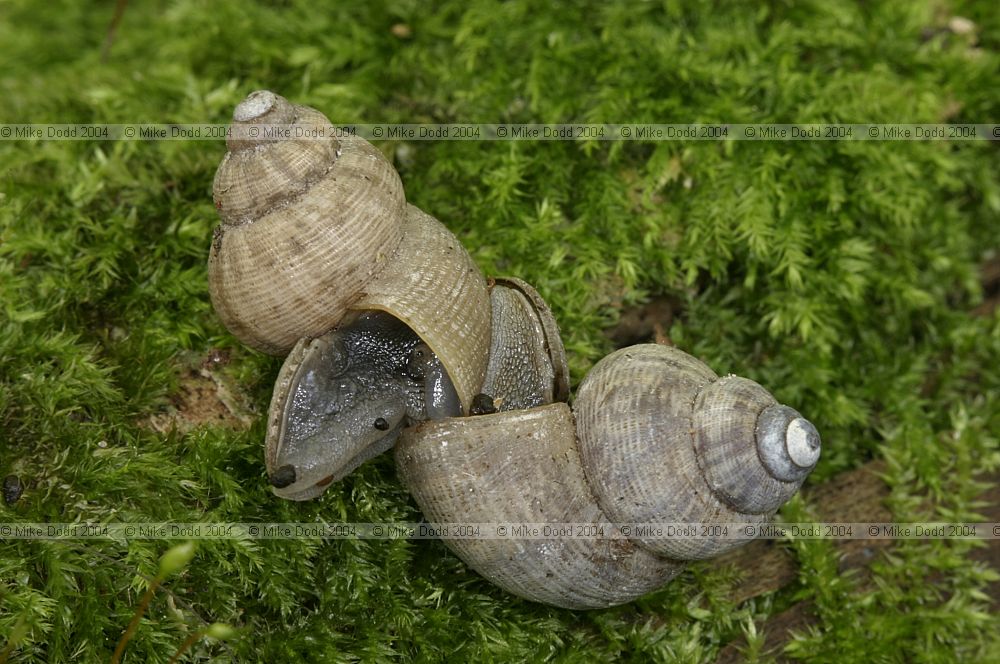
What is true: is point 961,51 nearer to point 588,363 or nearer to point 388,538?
point 588,363

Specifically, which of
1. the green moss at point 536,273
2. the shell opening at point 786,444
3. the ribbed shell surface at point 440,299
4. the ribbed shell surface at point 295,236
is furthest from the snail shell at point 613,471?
the ribbed shell surface at point 295,236

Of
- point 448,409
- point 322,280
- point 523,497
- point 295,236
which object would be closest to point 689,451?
point 523,497

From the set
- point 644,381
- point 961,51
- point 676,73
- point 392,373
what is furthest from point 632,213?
point 961,51

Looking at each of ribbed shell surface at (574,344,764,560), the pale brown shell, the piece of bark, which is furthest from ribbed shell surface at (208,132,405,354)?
the piece of bark

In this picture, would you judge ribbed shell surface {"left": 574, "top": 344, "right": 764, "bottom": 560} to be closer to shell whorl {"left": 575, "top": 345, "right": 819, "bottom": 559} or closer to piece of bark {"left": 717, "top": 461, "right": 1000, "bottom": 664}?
shell whorl {"left": 575, "top": 345, "right": 819, "bottom": 559}

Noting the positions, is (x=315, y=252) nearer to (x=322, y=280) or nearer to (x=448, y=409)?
(x=322, y=280)
